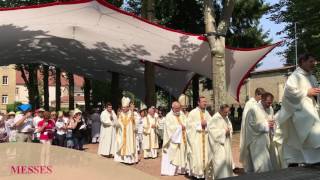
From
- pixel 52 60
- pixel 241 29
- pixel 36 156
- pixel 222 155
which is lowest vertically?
pixel 222 155

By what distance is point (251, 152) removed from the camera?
32.7ft

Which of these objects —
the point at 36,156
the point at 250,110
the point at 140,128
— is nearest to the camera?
the point at 36,156

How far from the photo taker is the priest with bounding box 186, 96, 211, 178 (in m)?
11.5

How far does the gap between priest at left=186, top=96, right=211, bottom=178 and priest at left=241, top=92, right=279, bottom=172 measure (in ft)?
5.36

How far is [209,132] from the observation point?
1058cm

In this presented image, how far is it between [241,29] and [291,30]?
9.50m

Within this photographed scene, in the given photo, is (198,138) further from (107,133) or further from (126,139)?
(107,133)

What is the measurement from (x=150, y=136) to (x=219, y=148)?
→ 7836 millimetres

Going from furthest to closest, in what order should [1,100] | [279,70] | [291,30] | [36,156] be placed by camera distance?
1. [1,100]
2. [279,70]
3. [291,30]
4. [36,156]

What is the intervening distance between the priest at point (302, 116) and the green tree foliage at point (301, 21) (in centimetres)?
1236

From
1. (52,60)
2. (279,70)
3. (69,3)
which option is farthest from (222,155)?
(279,70)

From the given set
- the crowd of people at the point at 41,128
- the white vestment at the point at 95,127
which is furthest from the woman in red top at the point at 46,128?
the white vestment at the point at 95,127

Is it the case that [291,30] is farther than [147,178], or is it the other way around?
[291,30]

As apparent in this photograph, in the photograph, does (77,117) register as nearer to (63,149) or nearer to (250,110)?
(250,110)
